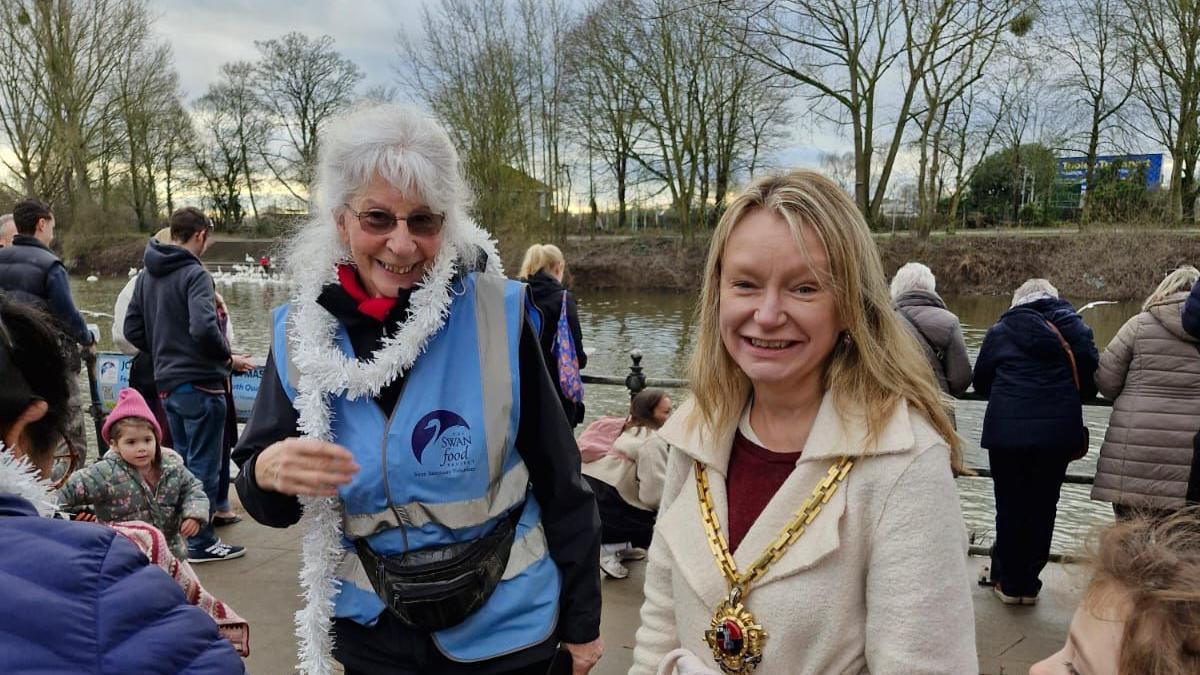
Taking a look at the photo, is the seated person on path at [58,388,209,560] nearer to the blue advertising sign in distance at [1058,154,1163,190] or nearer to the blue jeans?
the blue jeans

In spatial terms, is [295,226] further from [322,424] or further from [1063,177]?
[1063,177]

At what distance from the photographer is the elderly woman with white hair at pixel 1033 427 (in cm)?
405

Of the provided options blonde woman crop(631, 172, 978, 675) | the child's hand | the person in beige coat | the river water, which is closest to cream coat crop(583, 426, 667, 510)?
the river water

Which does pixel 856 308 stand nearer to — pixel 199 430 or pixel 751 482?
pixel 751 482

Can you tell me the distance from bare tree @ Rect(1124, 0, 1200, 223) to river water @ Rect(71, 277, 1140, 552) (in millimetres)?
5855

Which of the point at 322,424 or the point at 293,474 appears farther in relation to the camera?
the point at 322,424

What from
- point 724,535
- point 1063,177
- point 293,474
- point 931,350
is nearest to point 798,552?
point 724,535

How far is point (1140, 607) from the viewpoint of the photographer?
1115 millimetres

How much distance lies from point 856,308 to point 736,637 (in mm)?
632

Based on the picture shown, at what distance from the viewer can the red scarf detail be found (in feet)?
6.41

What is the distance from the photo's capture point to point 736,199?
1.59 metres

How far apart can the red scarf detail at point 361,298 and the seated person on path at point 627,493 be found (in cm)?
270

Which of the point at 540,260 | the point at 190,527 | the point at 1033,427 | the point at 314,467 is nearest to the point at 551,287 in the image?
the point at 540,260

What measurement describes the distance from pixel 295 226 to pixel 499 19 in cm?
2726
